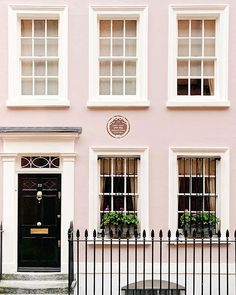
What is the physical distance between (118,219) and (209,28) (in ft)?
17.6

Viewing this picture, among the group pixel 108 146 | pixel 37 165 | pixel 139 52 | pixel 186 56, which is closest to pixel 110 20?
pixel 139 52

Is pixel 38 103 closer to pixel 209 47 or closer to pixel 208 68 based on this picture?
pixel 208 68

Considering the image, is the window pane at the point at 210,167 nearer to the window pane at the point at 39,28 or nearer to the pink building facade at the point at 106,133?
the pink building facade at the point at 106,133

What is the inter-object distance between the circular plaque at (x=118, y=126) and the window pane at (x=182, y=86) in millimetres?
1597

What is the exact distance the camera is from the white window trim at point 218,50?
498 inches

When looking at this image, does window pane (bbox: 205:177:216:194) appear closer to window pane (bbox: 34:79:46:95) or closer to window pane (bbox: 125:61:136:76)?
window pane (bbox: 125:61:136:76)

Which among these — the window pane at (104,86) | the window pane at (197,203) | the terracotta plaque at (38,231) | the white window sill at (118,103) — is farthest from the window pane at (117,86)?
the terracotta plaque at (38,231)

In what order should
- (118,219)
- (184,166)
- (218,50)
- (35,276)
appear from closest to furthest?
(35,276) → (118,219) → (218,50) → (184,166)

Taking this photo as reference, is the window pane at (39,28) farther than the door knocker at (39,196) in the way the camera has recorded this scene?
Yes

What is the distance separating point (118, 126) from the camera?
12.7 m

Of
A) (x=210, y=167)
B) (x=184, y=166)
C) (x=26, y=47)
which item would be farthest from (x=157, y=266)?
(x=26, y=47)

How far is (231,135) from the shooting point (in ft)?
41.7

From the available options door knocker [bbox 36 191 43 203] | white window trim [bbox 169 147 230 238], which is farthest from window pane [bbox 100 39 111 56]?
door knocker [bbox 36 191 43 203]

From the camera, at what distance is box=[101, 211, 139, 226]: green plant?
12.6 meters
